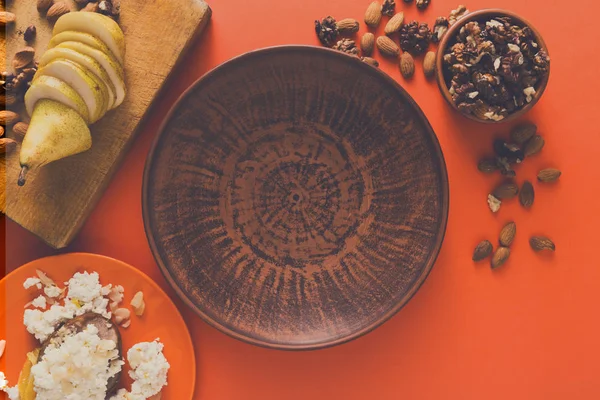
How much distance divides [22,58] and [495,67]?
80 cm

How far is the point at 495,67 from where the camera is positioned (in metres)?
0.91

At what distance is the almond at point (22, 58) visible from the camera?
0.92 meters

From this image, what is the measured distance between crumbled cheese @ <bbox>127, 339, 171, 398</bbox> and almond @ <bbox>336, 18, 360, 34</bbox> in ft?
2.19

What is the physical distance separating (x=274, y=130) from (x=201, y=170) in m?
0.15

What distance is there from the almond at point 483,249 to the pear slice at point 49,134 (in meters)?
0.74

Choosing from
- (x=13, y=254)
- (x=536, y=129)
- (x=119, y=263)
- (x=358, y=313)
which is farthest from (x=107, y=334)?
(x=536, y=129)

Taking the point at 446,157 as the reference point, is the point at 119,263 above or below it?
below

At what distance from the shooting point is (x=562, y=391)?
3.55ft

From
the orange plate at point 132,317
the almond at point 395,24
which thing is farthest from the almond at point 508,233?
the orange plate at point 132,317

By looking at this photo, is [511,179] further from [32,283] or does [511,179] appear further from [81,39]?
[32,283]

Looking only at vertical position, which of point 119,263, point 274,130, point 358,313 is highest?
point 274,130

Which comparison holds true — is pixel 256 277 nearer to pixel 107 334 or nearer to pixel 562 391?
pixel 107 334

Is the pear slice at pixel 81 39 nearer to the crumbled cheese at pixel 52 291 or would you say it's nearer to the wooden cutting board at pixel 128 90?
the wooden cutting board at pixel 128 90

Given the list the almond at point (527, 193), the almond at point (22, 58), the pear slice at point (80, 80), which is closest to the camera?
the pear slice at point (80, 80)
